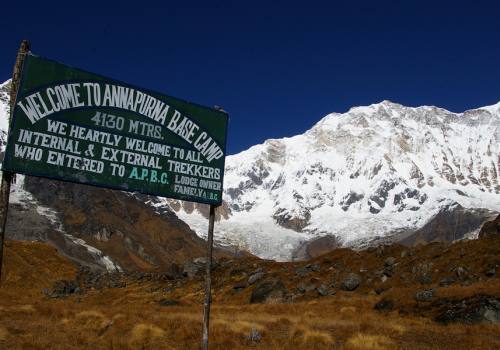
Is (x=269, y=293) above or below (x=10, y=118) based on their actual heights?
below

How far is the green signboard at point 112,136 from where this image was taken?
998 cm

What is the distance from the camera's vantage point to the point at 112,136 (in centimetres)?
1087

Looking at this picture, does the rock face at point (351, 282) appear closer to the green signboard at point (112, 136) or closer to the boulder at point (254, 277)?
the boulder at point (254, 277)

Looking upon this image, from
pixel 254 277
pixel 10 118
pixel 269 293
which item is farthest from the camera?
pixel 254 277

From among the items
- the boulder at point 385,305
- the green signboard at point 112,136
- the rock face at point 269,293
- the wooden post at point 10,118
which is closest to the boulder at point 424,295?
the boulder at point 385,305

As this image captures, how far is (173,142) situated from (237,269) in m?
54.0

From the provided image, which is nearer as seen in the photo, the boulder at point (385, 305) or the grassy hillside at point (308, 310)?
the grassy hillside at point (308, 310)

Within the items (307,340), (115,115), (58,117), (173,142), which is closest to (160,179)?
(173,142)

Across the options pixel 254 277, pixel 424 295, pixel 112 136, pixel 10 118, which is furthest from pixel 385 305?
A: pixel 254 277

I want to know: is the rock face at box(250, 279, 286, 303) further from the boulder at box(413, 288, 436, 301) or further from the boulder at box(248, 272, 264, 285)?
the boulder at box(413, 288, 436, 301)

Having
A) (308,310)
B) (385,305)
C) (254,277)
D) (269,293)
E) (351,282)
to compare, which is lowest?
(269,293)

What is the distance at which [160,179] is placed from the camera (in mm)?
11438

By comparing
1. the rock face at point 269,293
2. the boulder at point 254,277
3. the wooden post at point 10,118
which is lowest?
the rock face at point 269,293

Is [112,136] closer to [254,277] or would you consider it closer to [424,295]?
[424,295]
